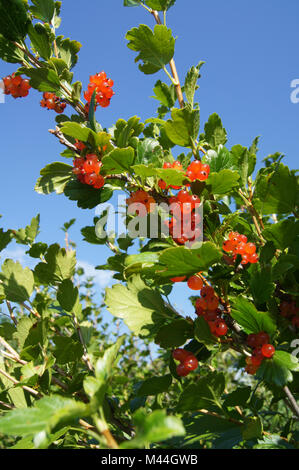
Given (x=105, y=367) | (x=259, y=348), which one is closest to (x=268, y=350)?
(x=259, y=348)

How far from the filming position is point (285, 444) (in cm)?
129

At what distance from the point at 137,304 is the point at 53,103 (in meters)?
1.03

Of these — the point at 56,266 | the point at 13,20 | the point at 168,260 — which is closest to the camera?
the point at 168,260

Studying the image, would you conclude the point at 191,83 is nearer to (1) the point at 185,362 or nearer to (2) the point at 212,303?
(2) the point at 212,303

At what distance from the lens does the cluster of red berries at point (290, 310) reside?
4.30 ft

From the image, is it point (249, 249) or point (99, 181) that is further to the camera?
point (99, 181)

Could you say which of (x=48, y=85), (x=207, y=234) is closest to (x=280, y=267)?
(x=207, y=234)

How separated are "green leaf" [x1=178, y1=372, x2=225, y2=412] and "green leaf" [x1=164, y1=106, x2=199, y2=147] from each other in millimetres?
879

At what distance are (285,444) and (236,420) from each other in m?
0.18

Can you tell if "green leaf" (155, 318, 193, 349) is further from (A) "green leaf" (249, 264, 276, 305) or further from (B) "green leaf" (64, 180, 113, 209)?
(B) "green leaf" (64, 180, 113, 209)

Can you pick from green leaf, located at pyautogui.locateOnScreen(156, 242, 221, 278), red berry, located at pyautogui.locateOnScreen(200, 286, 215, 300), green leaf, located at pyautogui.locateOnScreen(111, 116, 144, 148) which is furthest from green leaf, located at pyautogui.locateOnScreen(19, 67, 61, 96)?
red berry, located at pyautogui.locateOnScreen(200, 286, 215, 300)

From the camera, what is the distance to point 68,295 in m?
1.75

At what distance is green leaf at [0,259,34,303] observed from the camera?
5.87 ft
